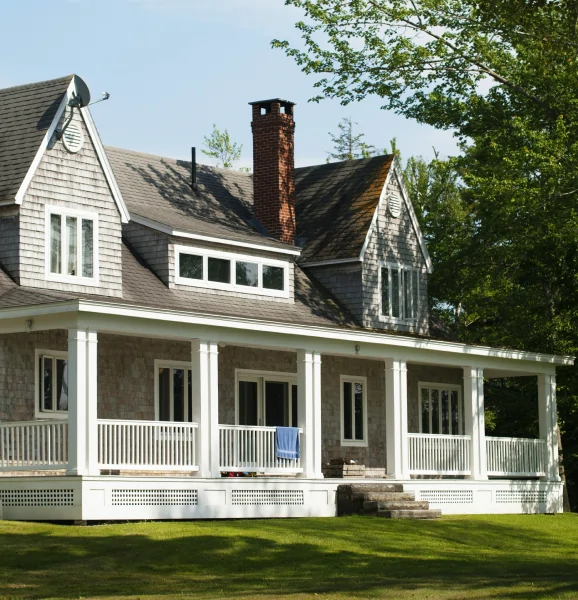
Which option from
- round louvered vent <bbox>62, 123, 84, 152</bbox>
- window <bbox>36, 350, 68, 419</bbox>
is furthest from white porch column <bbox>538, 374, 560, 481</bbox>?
round louvered vent <bbox>62, 123, 84, 152</bbox>

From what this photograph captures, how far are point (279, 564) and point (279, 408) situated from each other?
11623 mm

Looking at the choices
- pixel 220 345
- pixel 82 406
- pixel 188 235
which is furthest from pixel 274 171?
pixel 82 406

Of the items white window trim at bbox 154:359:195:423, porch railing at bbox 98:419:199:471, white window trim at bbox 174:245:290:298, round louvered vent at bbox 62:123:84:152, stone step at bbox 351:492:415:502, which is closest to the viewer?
porch railing at bbox 98:419:199:471

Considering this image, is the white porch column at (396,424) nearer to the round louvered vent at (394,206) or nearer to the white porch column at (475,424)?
the white porch column at (475,424)

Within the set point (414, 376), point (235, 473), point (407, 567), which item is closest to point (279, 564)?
point (407, 567)

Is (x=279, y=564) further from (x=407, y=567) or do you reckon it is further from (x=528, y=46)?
(x=528, y=46)

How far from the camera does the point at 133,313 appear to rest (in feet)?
80.6

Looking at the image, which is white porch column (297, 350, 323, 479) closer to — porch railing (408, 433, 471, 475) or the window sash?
porch railing (408, 433, 471, 475)

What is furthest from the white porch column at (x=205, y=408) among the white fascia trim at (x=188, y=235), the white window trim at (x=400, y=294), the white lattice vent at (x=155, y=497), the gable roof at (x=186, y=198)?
the white window trim at (x=400, y=294)

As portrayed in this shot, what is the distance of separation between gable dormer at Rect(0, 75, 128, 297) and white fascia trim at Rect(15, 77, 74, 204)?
2 cm

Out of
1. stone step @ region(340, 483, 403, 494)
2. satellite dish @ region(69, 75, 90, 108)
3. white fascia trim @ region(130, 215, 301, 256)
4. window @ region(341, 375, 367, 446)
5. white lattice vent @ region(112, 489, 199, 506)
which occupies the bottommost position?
stone step @ region(340, 483, 403, 494)

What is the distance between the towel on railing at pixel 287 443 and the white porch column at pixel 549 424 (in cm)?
908

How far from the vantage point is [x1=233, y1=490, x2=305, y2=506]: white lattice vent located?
2666 centimetres

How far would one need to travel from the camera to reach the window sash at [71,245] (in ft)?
88.8
